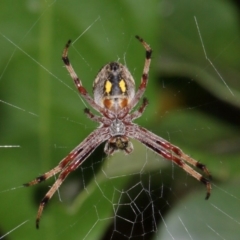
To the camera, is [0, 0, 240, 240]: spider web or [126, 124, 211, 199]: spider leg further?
[126, 124, 211, 199]: spider leg

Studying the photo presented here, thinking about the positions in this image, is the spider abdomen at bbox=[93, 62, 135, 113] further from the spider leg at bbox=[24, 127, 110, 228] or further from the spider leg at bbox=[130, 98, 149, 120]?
the spider leg at bbox=[24, 127, 110, 228]

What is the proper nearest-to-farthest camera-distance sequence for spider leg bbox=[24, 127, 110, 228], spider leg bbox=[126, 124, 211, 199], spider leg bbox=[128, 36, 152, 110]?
spider leg bbox=[128, 36, 152, 110]
spider leg bbox=[24, 127, 110, 228]
spider leg bbox=[126, 124, 211, 199]

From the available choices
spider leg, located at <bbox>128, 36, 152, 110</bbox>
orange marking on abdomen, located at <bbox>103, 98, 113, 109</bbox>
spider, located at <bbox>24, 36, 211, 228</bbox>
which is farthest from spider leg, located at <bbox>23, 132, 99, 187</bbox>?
spider leg, located at <bbox>128, 36, 152, 110</bbox>

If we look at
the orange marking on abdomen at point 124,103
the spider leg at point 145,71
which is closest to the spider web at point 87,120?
the spider leg at point 145,71

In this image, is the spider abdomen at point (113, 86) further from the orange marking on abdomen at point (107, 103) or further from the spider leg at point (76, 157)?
the spider leg at point (76, 157)

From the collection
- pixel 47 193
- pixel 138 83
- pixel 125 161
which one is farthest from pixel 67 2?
pixel 47 193
